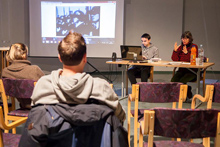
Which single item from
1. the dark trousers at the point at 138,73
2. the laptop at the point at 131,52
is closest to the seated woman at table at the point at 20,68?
the laptop at the point at 131,52

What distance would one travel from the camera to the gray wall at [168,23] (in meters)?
7.93

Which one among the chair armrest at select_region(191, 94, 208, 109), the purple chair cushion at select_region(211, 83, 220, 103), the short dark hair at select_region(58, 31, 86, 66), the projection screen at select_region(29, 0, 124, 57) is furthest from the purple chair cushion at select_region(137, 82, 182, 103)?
the projection screen at select_region(29, 0, 124, 57)

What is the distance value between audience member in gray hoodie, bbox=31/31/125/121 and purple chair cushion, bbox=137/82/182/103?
1.08 m

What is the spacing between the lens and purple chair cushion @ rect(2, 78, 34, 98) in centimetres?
234

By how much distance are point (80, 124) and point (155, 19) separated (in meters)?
7.25

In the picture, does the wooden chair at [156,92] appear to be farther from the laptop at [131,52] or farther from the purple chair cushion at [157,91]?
the laptop at [131,52]

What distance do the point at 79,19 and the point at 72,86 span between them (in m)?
6.28

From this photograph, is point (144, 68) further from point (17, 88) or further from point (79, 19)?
point (17, 88)

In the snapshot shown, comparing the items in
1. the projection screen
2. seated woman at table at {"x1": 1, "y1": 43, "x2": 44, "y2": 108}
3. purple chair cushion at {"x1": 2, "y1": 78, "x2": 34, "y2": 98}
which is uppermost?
the projection screen

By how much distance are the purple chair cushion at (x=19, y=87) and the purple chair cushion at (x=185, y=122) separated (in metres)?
1.27

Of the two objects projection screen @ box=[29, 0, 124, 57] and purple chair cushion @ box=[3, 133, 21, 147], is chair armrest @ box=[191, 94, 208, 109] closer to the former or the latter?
purple chair cushion @ box=[3, 133, 21, 147]

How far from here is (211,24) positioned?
8.13 m

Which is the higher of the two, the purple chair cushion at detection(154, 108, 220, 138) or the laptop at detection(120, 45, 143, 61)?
the laptop at detection(120, 45, 143, 61)

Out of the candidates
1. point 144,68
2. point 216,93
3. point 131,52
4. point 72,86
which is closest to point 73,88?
point 72,86
